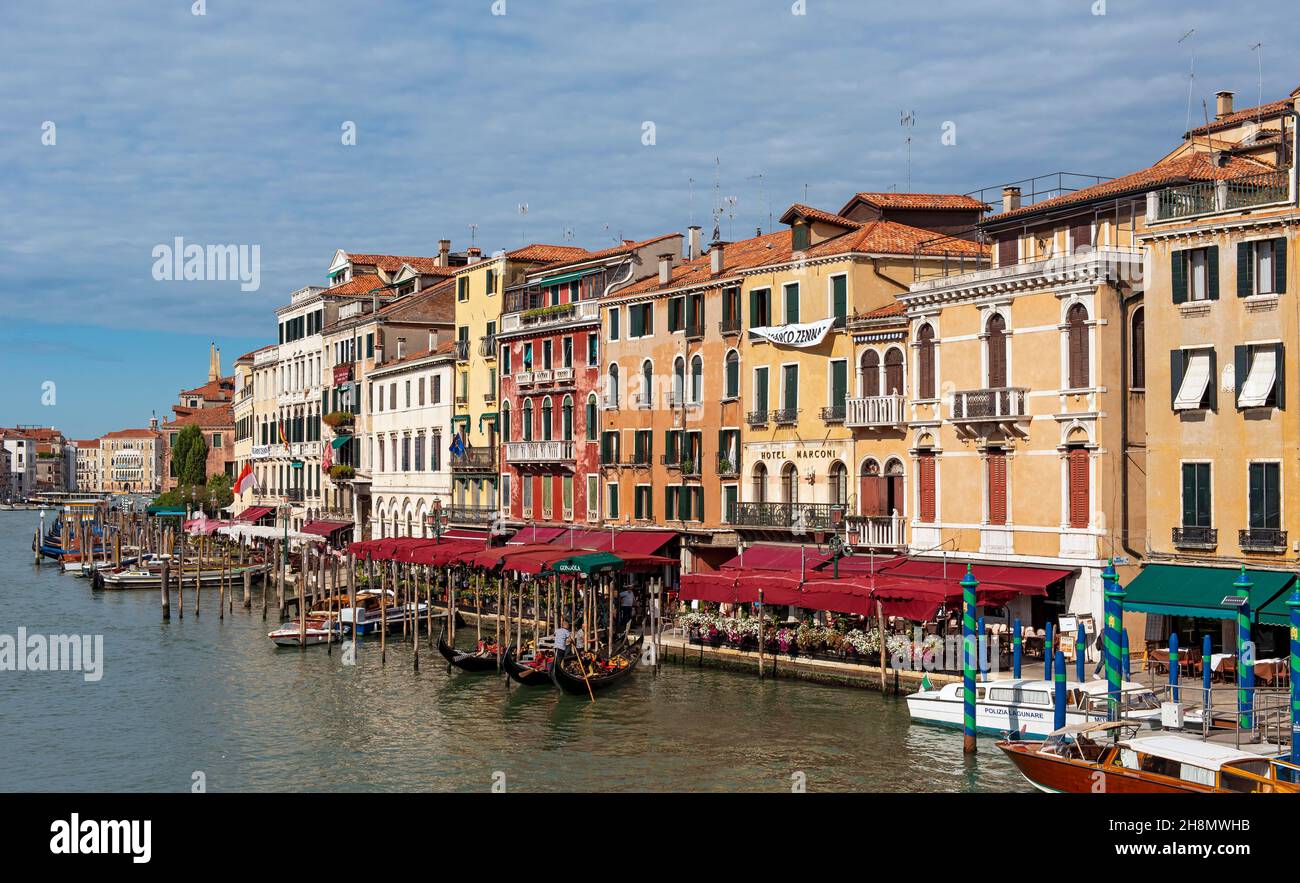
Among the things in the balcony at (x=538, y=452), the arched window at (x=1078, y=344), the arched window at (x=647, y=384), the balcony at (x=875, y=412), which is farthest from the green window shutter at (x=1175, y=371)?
the balcony at (x=538, y=452)

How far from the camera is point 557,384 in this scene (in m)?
53.4

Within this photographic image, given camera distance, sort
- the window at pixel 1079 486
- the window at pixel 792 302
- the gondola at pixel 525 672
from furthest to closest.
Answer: the window at pixel 792 302, the gondola at pixel 525 672, the window at pixel 1079 486

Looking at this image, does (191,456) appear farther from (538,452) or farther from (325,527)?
(538,452)

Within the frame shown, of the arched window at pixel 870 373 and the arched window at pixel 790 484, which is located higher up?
the arched window at pixel 870 373

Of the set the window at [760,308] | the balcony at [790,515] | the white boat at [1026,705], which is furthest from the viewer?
the window at [760,308]

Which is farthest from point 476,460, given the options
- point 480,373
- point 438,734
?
point 438,734

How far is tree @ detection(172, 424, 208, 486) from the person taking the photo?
11194 centimetres

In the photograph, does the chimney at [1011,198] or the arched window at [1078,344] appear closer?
the arched window at [1078,344]

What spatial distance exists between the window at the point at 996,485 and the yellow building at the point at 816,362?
10.9 feet

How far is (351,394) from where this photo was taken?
71500 millimetres

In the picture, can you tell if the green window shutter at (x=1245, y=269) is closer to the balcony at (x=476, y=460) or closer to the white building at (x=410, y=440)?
→ the balcony at (x=476, y=460)

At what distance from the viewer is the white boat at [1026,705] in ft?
85.1

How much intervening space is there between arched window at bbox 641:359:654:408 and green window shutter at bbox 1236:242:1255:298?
73.5 ft
